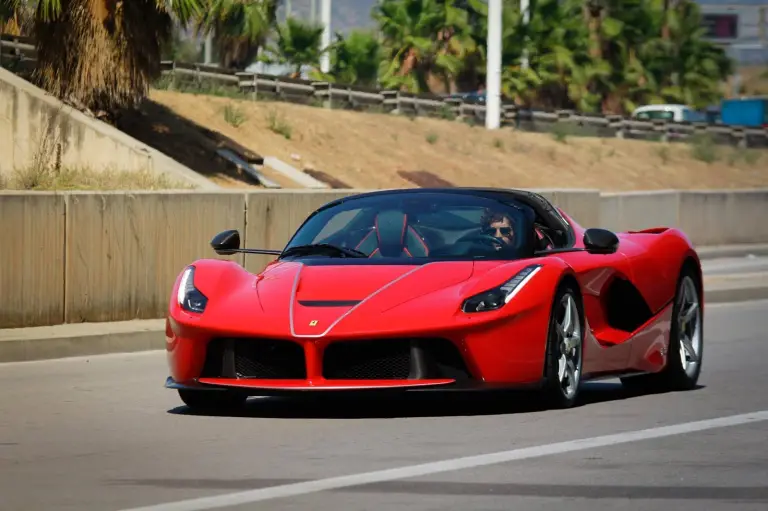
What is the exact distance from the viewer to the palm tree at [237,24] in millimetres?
28938

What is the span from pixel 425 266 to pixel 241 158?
2747cm

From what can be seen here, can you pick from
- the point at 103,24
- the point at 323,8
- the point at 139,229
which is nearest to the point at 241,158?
the point at 103,24

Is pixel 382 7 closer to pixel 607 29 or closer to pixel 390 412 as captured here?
pixel 607 29

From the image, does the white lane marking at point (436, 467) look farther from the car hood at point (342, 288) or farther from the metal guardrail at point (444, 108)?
the metal guardrail at point (444, 108)

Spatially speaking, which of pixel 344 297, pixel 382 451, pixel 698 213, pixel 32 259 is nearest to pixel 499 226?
pixel 344 297

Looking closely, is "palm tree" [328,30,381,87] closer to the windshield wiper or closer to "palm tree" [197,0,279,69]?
"palm tree" [197,0,279,69]

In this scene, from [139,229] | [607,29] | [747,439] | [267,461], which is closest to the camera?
[267,461]

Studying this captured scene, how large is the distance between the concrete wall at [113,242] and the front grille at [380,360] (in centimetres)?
585

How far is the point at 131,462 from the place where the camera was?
28.0ft

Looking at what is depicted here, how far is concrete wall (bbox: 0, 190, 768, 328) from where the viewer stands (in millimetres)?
14953

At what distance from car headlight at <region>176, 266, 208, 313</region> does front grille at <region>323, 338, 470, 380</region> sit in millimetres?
900

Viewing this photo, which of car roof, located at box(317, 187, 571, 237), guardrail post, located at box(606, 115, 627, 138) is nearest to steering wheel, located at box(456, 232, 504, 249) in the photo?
car roof, located at box(317, 187, 571, 237)

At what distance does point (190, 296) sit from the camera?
1030cm

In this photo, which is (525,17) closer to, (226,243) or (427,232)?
(226,243)
